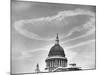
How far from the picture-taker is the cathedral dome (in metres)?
2.36

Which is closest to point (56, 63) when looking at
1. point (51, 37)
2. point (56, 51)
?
point (56, 51)

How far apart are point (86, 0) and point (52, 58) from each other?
0.99m

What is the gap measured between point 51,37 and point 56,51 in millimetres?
217

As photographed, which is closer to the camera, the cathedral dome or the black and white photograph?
the black and white photograph

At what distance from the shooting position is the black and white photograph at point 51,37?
2.21 m

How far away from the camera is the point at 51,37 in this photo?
2.35 m

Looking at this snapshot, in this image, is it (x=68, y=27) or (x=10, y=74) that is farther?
(x=68, y=27)

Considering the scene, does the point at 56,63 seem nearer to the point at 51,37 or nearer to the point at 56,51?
the point at 56,51

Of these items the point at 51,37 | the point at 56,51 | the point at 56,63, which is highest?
the point at 51,37

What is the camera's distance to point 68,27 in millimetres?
2408

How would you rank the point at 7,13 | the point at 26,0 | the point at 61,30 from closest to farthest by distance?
the point at 7,13
the point at 26,0
the point at 61,30

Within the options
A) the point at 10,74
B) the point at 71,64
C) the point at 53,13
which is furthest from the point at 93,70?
the point at 10,74

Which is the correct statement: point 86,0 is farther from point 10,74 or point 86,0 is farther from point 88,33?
point 10,74

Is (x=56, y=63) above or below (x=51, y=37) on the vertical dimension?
below
